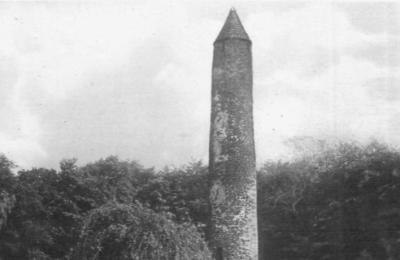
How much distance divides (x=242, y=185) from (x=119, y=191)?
9.04 meters

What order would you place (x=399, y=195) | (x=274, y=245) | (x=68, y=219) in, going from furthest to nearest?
(x=68, y=219) → (x=274, y=245) → (x=399, y=195)

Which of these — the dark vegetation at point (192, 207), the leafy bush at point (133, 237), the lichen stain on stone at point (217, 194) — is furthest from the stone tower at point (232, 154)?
the leafy bush at point (133, 237)

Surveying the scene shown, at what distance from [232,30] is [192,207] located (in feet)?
29.2

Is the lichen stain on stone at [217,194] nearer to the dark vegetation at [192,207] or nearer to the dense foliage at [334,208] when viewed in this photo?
the dark vegetation at [192,207]

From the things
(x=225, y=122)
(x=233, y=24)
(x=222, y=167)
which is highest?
(x=233, y=24)

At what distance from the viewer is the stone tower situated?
15641mm

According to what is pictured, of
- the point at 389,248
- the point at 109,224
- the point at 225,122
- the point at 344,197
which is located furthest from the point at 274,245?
the point at 109,224

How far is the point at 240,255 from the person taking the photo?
15477 millimetres

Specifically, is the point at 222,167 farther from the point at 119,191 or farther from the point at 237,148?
the point at 119,191

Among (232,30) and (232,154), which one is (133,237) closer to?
(232,154)

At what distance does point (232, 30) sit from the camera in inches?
674

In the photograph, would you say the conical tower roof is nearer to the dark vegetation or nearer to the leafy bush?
the dark vegetation

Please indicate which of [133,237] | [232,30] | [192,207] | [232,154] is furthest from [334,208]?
[133,237]

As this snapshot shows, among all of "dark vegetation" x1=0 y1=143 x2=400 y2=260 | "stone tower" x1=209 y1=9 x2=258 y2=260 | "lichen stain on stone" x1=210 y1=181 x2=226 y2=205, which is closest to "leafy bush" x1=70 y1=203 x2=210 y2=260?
"dark vegetation" x1=0 y1=143 x2=400 y2=260
